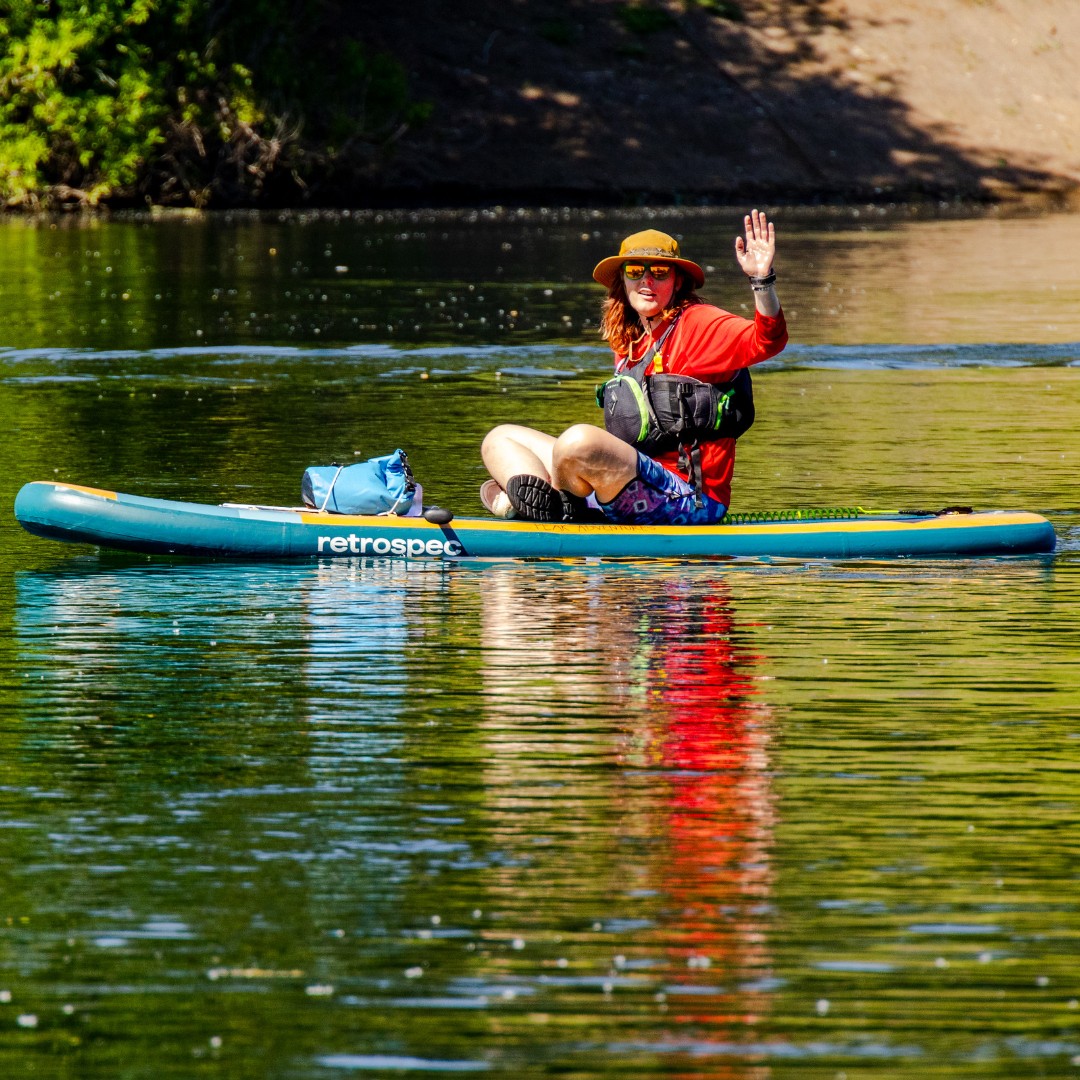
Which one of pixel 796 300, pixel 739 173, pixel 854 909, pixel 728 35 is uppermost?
pixel 728 35

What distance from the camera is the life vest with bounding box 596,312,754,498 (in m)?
9.58

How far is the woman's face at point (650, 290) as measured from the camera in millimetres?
9547

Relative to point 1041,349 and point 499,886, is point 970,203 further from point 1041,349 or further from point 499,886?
point 499,886

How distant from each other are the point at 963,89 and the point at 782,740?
46.2 meters

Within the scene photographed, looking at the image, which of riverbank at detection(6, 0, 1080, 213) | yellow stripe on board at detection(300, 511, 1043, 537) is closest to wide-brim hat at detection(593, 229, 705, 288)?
yellow stripe on board at detection(300, 511, 1043, 537)

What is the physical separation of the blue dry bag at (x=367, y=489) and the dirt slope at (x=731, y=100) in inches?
1387

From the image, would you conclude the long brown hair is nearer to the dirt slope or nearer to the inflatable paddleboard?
the inflatable paddleboard

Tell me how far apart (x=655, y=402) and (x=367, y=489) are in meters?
1.40

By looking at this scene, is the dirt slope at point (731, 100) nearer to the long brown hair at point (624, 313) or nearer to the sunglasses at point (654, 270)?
the long brown hair at point (624, 313)

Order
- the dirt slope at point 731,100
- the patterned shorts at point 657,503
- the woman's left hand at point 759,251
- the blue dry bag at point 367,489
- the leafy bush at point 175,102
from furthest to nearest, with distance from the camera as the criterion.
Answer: the dirt slope at point 731,100 → the leafy bush at point 175,102 → the blue dry bag at point 367,489 → the patterned shorts at point 657,503 → the woman's left hand at point 759,251

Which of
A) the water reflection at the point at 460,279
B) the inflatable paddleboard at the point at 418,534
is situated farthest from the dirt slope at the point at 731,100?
the inflatable paddleboard at the point at 418,534

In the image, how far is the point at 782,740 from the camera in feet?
23.0

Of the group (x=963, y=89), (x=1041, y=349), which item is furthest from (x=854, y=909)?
(x=963, y=89)

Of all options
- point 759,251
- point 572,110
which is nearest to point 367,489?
point 759,251
